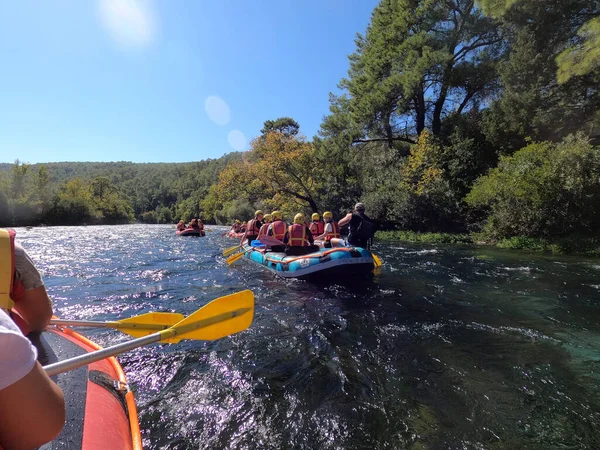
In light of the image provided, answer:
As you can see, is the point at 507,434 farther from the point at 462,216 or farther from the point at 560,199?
the point at 462,216

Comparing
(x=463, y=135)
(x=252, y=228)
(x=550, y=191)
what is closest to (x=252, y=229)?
(x=252, y=228)

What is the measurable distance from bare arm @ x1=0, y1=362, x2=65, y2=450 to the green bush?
55.0 ft

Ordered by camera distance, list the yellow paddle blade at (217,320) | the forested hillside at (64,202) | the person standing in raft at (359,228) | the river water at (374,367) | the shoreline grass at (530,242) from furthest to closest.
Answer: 1. the forested hillside at (64,202)
2. the shoreline grass at (530,242)
3. the person standing in raft at (359,228)
4. the river water at (374,367)
5. the yellow paddle blade at (217,320)

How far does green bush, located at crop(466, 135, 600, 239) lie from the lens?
1328 cm

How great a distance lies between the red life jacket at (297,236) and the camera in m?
9.01

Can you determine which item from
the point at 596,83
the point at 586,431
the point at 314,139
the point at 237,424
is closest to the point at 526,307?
the point at 586,431

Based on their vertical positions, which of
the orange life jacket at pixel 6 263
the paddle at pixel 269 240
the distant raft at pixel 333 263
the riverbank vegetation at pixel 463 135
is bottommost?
the distant raft at pixel 333 263

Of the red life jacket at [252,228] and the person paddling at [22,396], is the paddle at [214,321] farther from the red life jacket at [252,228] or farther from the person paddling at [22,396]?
the red life jacket at [252,228]

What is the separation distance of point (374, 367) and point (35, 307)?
3404 mm

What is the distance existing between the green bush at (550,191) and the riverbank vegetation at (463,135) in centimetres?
5

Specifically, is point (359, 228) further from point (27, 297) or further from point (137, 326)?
point (27, 297)

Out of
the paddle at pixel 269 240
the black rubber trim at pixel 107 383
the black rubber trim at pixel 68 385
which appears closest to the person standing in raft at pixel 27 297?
the black rubber trim at pixel 68 385

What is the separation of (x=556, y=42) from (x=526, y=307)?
16.3 metres

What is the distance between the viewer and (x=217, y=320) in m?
2.63
